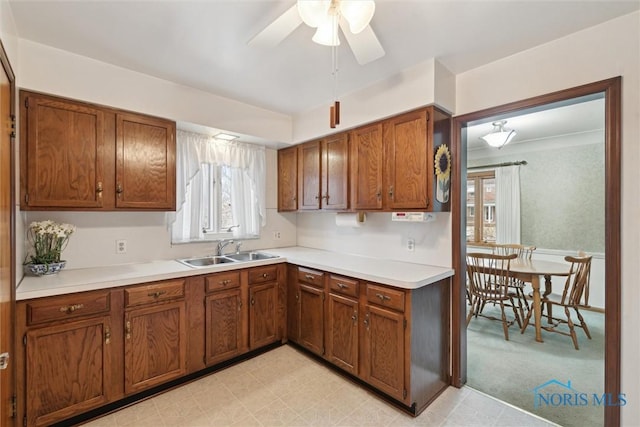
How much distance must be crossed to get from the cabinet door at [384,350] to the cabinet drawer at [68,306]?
188 centimetres

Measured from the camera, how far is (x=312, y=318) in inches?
106

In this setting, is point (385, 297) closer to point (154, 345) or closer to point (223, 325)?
point (223, 325)

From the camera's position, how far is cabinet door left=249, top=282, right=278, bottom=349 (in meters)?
2.72

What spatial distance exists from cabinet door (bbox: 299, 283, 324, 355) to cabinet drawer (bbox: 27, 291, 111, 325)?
154cm

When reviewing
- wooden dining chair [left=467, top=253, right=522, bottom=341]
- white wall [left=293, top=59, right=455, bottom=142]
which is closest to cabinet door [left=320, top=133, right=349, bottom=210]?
white wall [left=293, top=59, right=455, bottom=142]

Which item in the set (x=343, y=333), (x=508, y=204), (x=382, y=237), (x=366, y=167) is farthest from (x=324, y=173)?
(x=508, y=204)

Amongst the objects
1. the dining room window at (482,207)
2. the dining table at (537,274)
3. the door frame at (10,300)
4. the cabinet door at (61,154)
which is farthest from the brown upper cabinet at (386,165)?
the dining room window at (482,207)

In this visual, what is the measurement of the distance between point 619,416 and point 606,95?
185cm

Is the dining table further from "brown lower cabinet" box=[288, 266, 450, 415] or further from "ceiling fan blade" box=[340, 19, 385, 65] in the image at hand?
"ceiling fan blade" box=[340, 19, 385, 65]

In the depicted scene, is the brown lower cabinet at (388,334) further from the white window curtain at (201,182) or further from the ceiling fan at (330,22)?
the ceiling fan at (330,22)

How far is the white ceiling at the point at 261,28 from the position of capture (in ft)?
5.15

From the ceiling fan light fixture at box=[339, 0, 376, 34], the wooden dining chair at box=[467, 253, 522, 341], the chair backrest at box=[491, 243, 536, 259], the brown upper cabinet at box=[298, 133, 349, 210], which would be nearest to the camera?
the ceiling fan light fixture at box=[339, 0, 376, 34]

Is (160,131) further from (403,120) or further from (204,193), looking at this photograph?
(403,120)

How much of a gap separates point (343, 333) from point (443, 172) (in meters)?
1.54
